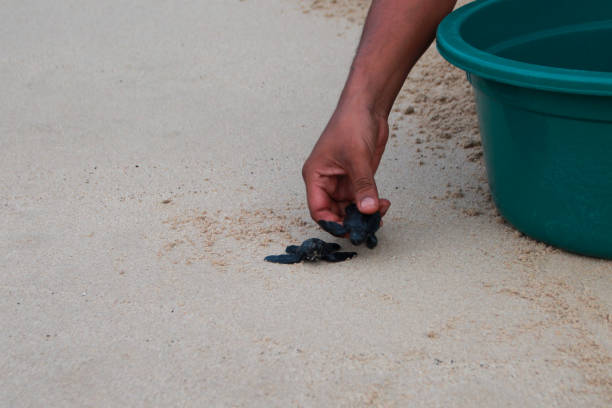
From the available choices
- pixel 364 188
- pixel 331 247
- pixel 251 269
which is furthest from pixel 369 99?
pixel 251 269

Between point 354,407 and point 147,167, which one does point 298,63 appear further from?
point 354,407

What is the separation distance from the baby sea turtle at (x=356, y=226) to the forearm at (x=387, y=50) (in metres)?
Answer: 0.28

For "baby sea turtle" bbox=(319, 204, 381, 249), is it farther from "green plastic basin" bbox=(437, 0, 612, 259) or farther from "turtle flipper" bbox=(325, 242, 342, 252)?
"green plastic basin" bbox=(437, 0, 612, 259)

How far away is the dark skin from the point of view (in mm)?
1607

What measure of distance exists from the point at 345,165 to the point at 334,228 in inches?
5.9

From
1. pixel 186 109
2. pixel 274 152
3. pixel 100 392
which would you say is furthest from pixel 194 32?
pixel 100 392

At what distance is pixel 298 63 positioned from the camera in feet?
9.68

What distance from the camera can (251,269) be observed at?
1.59 meters

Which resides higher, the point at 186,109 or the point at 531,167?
the point at 531,167

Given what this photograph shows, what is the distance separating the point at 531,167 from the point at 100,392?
101 cm

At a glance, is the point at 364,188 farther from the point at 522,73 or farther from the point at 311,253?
the point at 522,73

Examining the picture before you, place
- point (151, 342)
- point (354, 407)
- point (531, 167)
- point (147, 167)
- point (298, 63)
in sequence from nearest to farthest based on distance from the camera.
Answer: point (354, 407) → point (151, 342) → point (531, 167) → point (147, 167) → point (298, 63)

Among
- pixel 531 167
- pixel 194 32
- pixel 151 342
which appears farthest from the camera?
pixel 194 32

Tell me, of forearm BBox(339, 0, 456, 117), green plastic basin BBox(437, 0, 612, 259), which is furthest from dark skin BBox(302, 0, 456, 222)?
green plastic basin BBox(437, 0, 612, 259)
